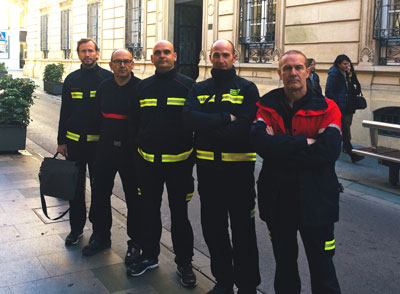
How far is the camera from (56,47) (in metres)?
30.4

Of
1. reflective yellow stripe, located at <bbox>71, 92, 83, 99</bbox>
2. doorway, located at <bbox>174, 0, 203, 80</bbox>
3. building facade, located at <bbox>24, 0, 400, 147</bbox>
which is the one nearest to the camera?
reflective yellow stripe, located at <bbox>71, 92, 83, 99</bbox>

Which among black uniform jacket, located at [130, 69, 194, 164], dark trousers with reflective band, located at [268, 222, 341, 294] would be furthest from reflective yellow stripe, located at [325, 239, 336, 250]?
black uniform jacket, located at [130, 69, 194, 164]

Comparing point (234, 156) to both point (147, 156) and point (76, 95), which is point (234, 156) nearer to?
point (147, 156)

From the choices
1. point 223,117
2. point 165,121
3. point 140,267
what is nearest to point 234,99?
point 223,117

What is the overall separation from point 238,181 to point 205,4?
14069 mm

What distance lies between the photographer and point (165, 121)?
4.16 meters

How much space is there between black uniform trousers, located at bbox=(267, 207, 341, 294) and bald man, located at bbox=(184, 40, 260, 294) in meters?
0.37

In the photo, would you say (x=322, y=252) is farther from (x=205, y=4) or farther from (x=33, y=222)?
(x=205, y=4)

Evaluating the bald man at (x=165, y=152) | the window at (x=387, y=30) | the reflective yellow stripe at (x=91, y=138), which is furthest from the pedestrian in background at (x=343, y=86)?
the bald man at (x=165, y=152)

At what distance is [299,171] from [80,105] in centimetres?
267

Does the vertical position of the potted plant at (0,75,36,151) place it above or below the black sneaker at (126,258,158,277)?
above

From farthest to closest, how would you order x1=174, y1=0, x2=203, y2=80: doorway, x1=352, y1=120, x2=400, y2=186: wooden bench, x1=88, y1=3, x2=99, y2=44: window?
x1=88, y1=3, x2=99, y2=44: window < x1=174, y1=0, x2=203, y2=80: doorway < x1=352, y1=120, x2=400, y2=186: wooden bench

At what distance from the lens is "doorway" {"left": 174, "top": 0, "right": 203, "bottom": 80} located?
65.0ft

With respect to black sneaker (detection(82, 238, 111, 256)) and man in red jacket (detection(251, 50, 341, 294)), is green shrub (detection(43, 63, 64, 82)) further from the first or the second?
man in red jacket (detection(251, 50, 341, 294))
